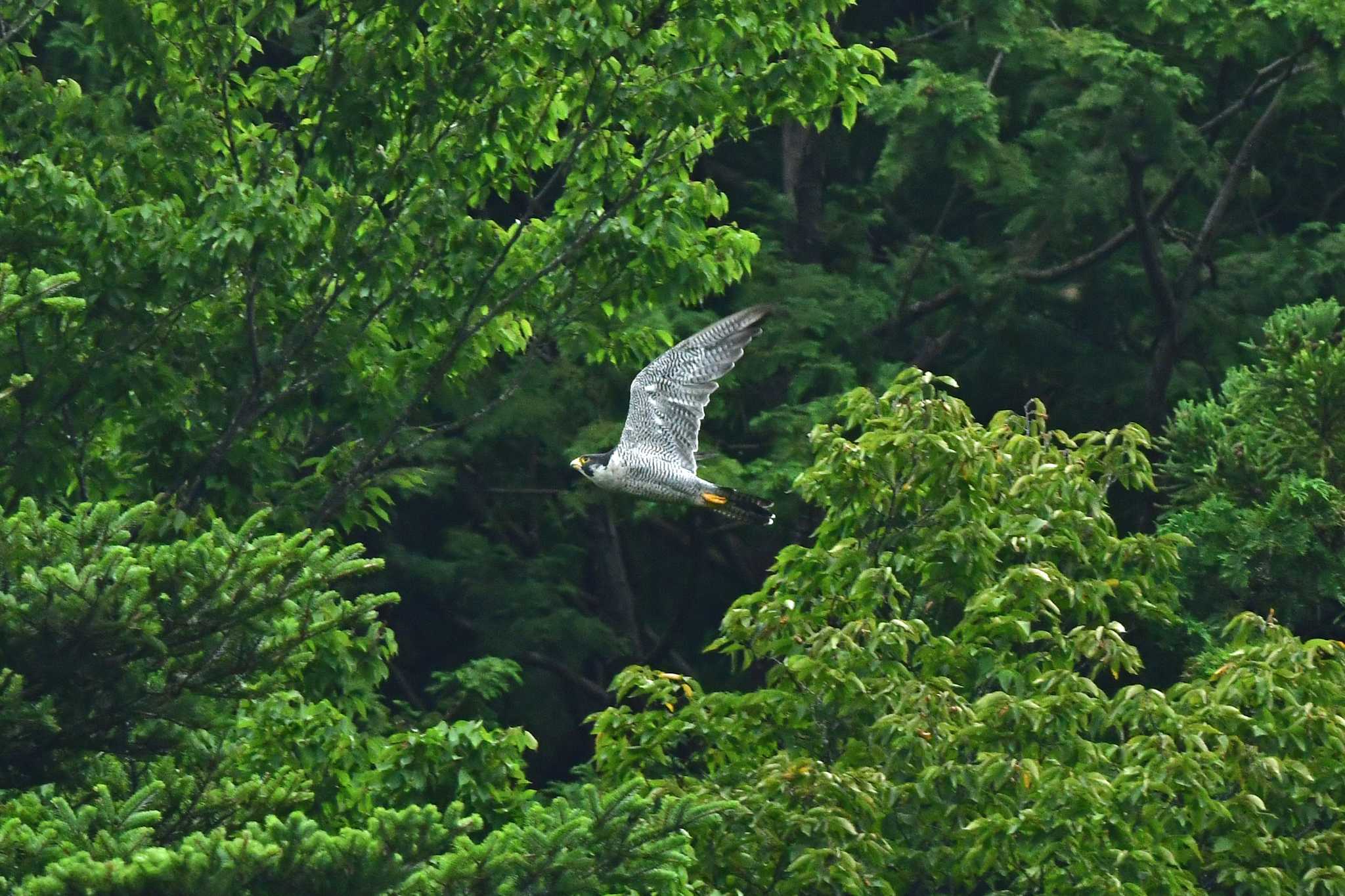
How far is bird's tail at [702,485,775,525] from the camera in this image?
34.6 feet

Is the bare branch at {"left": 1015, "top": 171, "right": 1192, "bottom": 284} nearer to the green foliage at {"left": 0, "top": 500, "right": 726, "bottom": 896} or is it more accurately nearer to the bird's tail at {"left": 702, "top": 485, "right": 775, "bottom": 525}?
the bird's tail at {"left": 702, "top": 485, "right": 775, "bottom": 525}

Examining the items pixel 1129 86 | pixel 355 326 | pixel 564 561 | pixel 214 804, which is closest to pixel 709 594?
Result: pixel 564 561

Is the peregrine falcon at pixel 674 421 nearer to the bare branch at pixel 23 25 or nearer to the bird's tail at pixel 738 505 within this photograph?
the bird's tail at pixel 738 505

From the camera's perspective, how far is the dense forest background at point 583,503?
709cm

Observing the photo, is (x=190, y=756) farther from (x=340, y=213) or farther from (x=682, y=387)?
(x=682, y=387)

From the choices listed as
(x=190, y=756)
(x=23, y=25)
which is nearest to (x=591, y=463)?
(x=23, y=25)

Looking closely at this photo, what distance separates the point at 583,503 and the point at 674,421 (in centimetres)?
423

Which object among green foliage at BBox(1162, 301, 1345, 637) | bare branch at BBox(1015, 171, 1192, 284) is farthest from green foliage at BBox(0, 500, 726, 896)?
bare branch at BBox(1015, 171, 1192, 284)

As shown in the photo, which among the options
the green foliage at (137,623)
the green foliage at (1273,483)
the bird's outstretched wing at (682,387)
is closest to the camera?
the green foliage at (137,623)

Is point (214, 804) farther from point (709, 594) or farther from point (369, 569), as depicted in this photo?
point (709, 594)

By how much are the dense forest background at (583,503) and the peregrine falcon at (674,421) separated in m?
0.26

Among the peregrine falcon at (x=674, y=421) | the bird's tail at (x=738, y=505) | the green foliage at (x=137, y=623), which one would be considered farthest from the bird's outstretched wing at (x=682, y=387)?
the green foliage at (x=137, y=623)

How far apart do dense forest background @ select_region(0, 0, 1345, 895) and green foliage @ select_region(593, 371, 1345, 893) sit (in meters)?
0.03

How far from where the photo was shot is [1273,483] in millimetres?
12172
